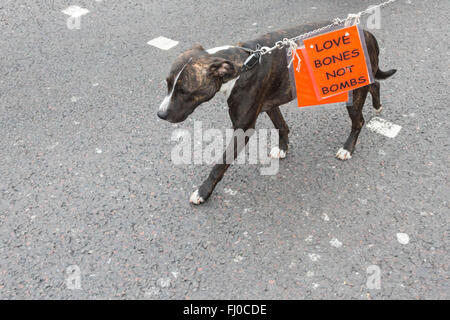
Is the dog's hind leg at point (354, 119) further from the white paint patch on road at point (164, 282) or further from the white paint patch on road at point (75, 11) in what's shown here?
the white paint patch on road at point (75, 11)

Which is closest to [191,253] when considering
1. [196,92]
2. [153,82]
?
[196,92]

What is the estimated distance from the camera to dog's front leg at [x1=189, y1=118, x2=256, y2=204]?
2994 millimetres

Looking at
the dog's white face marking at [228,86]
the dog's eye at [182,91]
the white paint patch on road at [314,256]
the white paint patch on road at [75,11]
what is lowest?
the white paint patch on road at [314,256]

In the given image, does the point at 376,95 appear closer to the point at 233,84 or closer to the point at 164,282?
the point at 233,84

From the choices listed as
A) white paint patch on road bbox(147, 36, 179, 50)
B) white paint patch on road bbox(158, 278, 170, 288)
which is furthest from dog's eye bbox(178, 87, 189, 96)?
white paint patch on road bbox(147, 36, 179, 50)

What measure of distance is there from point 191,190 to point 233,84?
39.5 inches

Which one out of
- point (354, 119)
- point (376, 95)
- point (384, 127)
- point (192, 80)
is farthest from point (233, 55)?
point (384, 127)

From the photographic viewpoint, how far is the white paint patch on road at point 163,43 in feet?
16.4

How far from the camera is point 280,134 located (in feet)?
11.9

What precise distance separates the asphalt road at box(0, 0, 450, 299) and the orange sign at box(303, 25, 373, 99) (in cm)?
77

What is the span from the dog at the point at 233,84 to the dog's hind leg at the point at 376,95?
0.41 meters

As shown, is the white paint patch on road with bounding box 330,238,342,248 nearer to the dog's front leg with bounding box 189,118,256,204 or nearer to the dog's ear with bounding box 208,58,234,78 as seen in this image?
the dog's front leg with bounding box 189,118,256,204

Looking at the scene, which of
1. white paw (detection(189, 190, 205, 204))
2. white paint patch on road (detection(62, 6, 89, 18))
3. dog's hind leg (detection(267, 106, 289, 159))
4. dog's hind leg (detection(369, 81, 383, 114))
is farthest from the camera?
white paint patch on road (detection(62, 6, 89, 18))

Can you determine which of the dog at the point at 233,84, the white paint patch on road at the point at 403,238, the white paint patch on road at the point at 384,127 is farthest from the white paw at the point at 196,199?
the white paint patch on road at the point at 384,127
